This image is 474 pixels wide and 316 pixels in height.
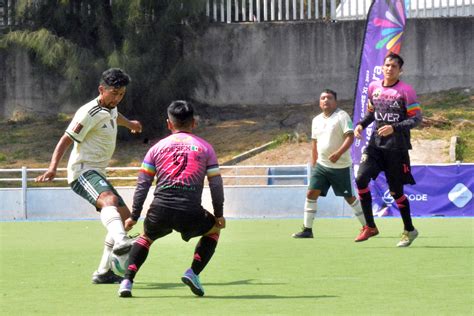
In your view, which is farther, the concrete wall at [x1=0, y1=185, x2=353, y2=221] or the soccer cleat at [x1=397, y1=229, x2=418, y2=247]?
the concrete wall at [x1=0, y1=185, x2=353, y2=221]

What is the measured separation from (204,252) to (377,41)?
11.8 metres

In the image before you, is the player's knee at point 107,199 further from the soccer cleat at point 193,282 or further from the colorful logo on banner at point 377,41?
the colorful logo on banner at point 377,41

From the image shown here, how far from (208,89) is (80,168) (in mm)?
17780

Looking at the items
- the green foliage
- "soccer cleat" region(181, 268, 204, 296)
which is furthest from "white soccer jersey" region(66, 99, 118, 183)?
the green foliage

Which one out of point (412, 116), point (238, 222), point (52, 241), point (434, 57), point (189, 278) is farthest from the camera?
point (434, 57)

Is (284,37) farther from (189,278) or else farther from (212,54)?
(189,278)

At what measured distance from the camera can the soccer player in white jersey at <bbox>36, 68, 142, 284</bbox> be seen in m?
8.89

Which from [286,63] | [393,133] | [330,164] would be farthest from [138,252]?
[286,63]

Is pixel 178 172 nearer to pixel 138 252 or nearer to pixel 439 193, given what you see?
pixel 138 252

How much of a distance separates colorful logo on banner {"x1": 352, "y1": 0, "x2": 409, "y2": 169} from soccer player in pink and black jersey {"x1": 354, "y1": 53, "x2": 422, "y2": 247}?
7039 mm

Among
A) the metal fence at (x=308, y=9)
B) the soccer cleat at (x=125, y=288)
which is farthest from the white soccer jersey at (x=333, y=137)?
the metal fence at (x=308, y=9)

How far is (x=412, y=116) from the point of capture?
1176cm

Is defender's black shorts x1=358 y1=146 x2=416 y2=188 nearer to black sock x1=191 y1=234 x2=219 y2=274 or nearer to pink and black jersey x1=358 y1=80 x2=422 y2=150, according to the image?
pink and black jersey x1=358 y1=80 x2=422 y2=150

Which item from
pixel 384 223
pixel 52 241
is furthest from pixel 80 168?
pixel 384 223
